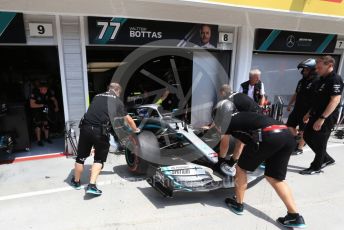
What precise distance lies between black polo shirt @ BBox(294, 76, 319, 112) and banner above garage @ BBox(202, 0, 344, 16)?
209cm

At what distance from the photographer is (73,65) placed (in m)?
5.25

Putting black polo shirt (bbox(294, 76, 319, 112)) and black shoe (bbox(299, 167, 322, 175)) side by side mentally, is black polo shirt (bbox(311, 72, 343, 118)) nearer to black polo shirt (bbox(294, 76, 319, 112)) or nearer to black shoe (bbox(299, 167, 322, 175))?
black polo shirt (bbox(294, 76, 319, 112))

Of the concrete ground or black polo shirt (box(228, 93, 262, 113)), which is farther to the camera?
black polo shirt (box(228, 93, 262, 113))

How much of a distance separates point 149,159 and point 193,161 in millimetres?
663

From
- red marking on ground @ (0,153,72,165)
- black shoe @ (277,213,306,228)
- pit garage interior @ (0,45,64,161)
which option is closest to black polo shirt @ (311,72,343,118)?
black shoe @ (277,213,306,228)

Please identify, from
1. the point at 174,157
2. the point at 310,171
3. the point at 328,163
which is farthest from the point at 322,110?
the point at 174,157

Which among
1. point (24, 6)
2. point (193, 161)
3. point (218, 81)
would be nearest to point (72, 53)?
point (24, 6)

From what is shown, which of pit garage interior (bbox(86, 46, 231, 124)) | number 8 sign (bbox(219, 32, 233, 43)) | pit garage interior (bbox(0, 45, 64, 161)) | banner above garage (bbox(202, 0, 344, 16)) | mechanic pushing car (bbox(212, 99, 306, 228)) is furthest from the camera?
pit garage interior (bbox(86, 46, 231, 124))

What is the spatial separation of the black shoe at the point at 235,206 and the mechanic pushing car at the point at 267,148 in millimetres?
267

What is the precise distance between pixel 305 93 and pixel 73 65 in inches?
170

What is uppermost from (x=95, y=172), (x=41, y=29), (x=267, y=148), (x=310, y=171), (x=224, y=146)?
(x=41, y=29)

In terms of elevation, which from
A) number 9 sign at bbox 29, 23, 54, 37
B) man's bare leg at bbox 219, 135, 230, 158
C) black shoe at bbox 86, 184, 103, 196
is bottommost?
black shoe at bbox 86, 184, 103, 196

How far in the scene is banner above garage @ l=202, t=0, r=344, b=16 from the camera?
5723 millimetres

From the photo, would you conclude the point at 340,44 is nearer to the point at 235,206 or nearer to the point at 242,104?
the point at 242,104
